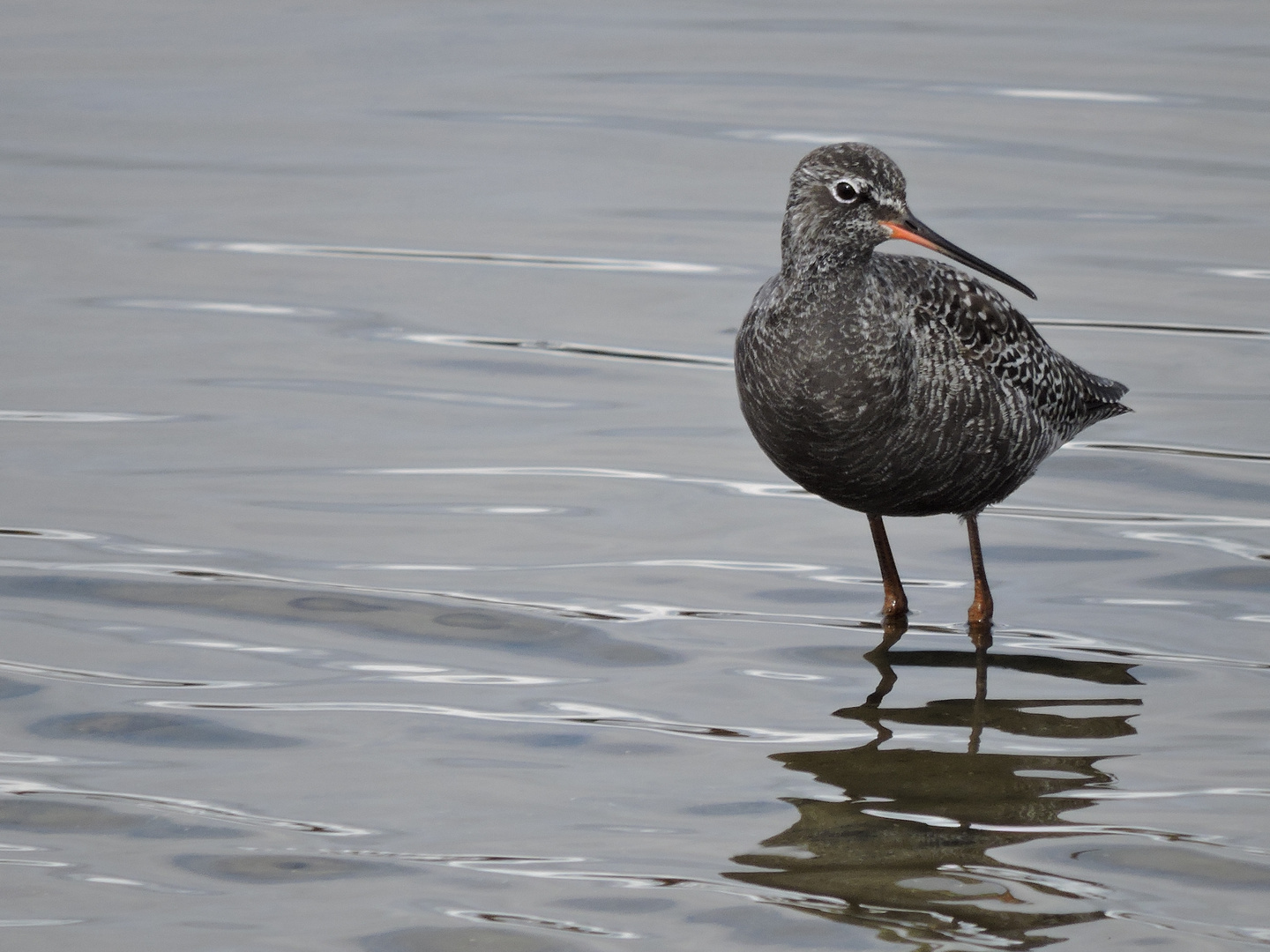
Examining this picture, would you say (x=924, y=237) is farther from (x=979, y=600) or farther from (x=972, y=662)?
(x=972, y=662)

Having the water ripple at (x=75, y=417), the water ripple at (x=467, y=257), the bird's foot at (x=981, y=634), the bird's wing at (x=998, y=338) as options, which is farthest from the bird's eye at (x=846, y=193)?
the water ripple at (x=467, y=257)

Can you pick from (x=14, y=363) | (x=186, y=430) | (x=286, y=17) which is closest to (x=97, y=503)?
(x=186, y=430)

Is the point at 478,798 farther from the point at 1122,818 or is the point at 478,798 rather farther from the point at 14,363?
the point at 14,363

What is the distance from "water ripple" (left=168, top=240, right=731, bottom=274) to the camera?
13477 millimetres

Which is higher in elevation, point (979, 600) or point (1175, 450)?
point (1175, 450)

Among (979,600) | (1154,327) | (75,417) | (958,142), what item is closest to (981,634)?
(979,600)

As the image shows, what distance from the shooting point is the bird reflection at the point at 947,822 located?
18.7ft

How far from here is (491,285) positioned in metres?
13.1

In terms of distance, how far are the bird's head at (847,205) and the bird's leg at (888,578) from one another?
1372 millimetres

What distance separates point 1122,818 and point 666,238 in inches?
330

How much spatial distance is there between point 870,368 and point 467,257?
6.54 metres

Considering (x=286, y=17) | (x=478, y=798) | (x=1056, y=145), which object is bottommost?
(x=478, y=798)

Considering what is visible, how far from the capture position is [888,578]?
842cm

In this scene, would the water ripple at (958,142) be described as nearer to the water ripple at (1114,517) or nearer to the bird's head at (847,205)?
the water ripple at (1114,517)
